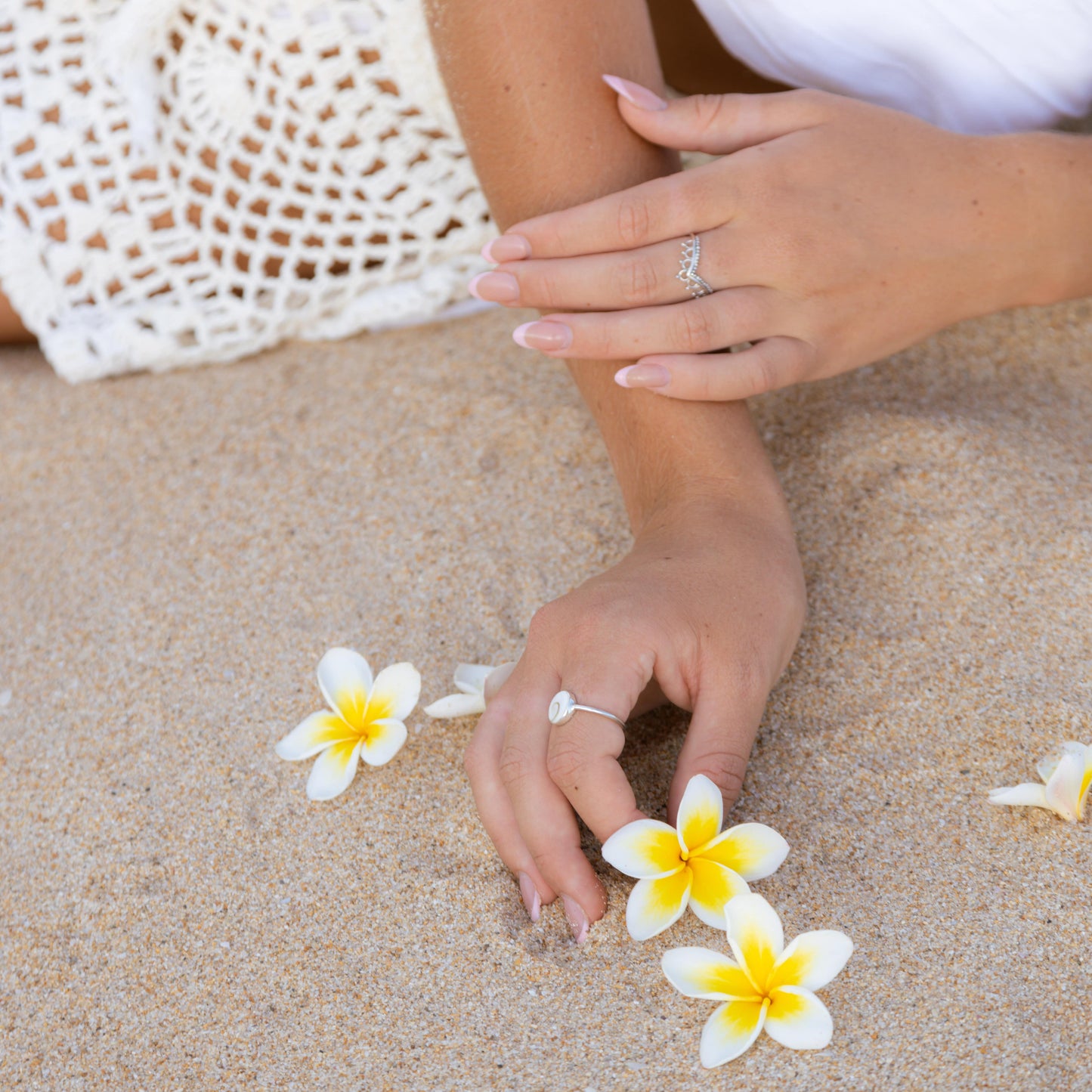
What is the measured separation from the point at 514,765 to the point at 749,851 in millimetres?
204

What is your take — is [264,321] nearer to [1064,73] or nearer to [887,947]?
[1064,73]

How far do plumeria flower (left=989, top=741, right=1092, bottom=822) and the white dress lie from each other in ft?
3.66

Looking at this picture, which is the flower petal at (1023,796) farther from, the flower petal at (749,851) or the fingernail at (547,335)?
the fingernail at (547,335)

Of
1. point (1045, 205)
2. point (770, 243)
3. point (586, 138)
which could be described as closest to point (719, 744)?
point (770, 243)

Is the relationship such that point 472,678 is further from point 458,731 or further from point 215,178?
point 215,178

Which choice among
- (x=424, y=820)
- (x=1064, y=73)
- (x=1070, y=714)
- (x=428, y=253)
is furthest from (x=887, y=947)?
(x=428, y=253)

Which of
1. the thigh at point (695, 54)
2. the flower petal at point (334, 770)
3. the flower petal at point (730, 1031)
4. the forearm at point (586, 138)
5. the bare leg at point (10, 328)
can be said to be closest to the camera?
the flower petal at point (730, 1031)

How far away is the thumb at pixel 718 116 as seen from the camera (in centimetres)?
117

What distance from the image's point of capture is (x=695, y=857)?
86cm

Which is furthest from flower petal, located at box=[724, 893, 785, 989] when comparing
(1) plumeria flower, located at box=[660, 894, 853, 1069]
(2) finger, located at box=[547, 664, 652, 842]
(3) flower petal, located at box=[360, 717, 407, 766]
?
(3) flower petal, located at box=[360, 717, 407, 766]

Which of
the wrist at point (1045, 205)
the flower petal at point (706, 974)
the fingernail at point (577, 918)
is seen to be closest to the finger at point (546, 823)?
the fingernail at point (577, 918)

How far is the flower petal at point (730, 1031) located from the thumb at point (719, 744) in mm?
162

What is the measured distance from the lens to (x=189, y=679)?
1.22 metres

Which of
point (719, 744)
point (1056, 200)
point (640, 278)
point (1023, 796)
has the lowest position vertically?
point (1023, 796)
